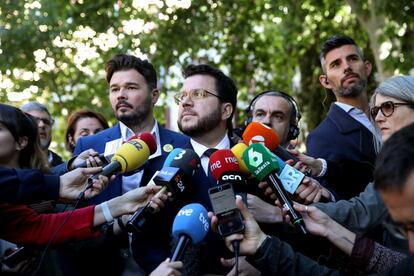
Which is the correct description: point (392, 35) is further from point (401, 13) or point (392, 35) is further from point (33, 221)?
point (33, 221)

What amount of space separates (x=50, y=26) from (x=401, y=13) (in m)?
5.24

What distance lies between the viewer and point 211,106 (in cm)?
428

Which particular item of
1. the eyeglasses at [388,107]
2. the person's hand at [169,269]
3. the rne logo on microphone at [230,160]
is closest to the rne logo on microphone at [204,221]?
the person's hand at [169,269]

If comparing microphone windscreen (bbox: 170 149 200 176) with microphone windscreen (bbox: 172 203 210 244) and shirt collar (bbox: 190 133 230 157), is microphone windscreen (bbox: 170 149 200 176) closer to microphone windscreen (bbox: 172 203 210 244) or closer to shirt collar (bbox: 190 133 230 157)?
microphone windscreen (bbox: 172 203 210 244)

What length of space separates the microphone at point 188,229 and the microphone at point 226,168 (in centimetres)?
43

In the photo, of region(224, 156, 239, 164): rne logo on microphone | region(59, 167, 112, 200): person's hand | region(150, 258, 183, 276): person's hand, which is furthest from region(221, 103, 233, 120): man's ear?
region(150, 258, 183, 276): person's hand

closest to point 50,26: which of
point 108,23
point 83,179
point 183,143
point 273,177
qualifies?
point 108,23

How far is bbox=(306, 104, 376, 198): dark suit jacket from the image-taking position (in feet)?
14.0

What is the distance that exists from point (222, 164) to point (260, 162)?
0.84 ft

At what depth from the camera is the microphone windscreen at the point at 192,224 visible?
9.51 feet

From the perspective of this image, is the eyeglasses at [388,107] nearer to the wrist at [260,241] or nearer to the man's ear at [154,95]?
the wrist at [260,241]

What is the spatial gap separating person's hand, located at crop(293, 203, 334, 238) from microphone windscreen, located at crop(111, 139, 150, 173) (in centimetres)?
98

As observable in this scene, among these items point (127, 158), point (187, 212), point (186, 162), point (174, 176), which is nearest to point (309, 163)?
point (186, 162)

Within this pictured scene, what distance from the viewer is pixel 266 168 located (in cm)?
318
